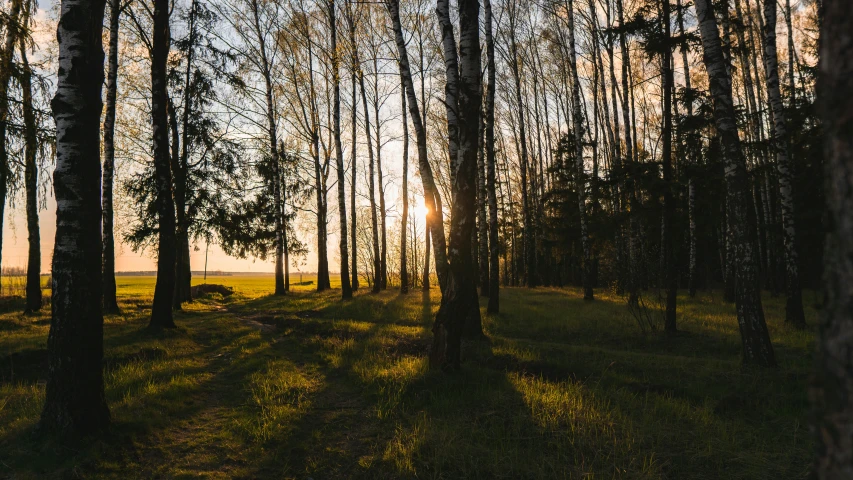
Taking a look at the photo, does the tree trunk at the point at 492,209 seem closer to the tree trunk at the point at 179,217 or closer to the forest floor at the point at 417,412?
the forest floor at the point at 417,412

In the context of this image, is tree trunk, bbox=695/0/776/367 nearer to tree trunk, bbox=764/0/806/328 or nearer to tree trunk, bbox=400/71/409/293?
tree trunk, bbox=764/0/806/328

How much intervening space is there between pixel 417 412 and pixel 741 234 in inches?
223

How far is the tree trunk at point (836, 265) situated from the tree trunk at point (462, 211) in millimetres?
4927

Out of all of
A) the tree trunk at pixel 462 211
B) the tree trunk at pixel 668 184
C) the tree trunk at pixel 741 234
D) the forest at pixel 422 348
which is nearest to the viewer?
the forest at pixel 422 348

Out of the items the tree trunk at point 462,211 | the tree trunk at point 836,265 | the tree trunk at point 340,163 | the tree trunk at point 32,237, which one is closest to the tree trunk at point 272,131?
the tree trunk at point 340,163

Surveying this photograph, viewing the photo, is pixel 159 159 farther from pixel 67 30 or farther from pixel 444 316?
pixel 444 316

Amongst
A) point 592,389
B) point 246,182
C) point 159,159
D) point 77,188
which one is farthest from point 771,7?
point 246,182

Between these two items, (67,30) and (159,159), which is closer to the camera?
(67,30)

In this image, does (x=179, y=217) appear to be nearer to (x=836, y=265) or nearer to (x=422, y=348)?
(x=422, y=348)

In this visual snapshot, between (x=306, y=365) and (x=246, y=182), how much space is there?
36.3ft

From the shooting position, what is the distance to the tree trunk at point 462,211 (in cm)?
622

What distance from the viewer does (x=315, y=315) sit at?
47.0ft

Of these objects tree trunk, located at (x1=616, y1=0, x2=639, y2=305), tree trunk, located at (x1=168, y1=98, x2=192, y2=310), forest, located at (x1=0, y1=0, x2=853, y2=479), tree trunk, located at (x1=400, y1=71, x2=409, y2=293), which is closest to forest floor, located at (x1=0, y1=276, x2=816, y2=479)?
forest, located at (x1=0, y1=0, x2=853, y2=479)

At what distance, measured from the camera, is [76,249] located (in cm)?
427
